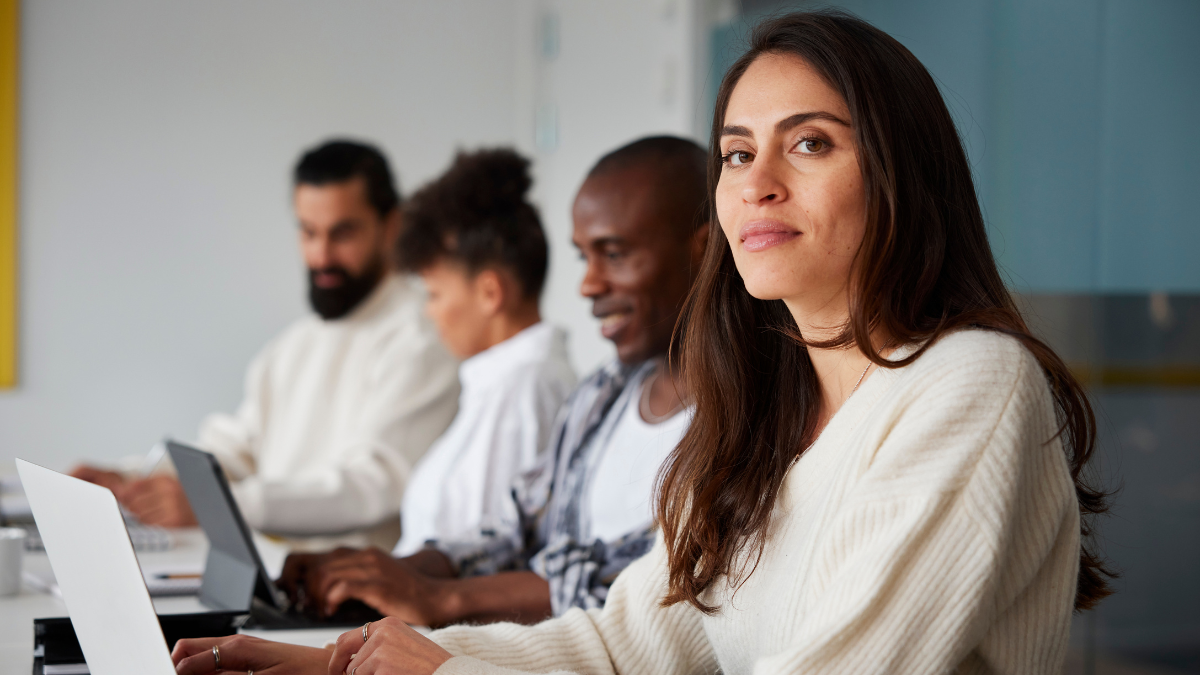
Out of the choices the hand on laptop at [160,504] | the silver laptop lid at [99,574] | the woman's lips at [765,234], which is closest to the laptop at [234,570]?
the silver laptop lid at [99,574]

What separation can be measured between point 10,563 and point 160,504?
780mm

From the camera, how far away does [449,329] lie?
7.87 ft

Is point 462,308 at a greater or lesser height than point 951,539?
lesser

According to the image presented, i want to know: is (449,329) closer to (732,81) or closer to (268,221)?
(732,81)

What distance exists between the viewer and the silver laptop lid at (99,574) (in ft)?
2.50

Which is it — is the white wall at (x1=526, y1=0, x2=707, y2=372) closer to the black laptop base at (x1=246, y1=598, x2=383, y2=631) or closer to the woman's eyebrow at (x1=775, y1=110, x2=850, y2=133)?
the black laptop base at (x1=246, y1=598, x2=383, y2=631)

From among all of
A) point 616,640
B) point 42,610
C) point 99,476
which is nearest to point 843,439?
point 616,640

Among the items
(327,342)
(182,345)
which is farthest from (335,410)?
(182,345)

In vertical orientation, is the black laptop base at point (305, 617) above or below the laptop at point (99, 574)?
below

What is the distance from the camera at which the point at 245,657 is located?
1.03 metres

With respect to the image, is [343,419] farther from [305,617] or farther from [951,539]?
[951,539]

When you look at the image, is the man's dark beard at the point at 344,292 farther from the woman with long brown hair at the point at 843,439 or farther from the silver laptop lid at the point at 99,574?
the silver laptop lid at the point at 99,574

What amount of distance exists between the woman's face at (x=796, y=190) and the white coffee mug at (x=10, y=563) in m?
1.15

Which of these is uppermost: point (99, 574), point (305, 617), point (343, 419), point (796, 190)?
point (796, 190)
